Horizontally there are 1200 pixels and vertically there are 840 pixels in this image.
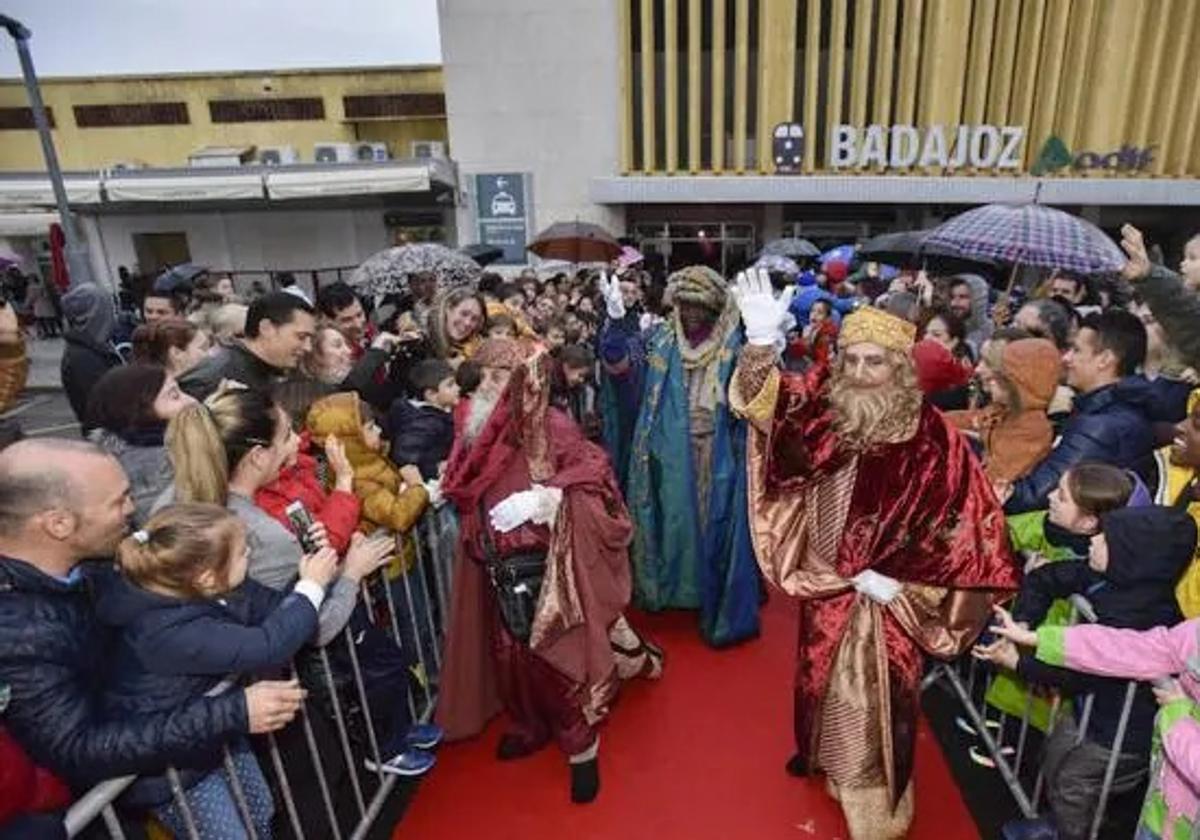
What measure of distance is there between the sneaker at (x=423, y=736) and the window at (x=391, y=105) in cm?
2120

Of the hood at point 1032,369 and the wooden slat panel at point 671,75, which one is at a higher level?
the wooden slat panel at point 671,75

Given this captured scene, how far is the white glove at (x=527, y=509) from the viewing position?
100 inches

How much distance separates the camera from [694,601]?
3.85 m

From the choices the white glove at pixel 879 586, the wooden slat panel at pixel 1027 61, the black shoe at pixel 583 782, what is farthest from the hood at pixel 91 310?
the wooden slat panel at pixel 1027 61

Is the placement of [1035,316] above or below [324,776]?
above

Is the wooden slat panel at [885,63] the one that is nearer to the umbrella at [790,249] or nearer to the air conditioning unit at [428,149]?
the umbrella at [790,249]

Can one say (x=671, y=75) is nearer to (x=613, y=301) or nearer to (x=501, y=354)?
(x=613, y=301)

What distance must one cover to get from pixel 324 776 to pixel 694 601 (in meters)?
2.05

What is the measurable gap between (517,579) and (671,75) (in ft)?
50.6

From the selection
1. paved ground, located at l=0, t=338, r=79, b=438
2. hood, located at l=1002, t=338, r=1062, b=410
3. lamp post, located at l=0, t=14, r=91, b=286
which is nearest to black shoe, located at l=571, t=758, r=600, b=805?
hood, located at l=1002, t=338, r=1062, b=410

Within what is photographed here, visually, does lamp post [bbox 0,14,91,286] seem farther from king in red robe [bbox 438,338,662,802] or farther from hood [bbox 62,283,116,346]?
king in red robe [bbox 438,338,662,802]

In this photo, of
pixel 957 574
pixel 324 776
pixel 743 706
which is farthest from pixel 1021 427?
pixel 324 776

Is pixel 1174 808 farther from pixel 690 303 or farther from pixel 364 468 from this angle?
pixel 364 468

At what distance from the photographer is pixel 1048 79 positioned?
15109 millimetres
